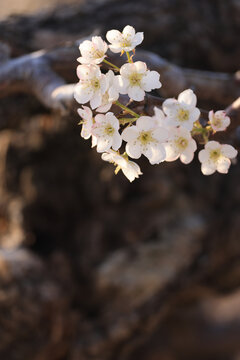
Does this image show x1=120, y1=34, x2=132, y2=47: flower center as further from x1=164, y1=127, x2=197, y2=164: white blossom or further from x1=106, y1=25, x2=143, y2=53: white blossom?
x1=164, y1=127, x2=197, y2=164: white blossom

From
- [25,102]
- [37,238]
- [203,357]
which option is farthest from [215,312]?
Answer: [25,102]

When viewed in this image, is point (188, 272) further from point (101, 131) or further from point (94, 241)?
point (101, 131)

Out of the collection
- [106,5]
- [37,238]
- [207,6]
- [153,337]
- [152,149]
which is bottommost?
[152,149]

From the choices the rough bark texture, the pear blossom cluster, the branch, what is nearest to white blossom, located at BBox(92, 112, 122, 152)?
the pear blossom cluster

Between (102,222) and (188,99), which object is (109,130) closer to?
(188,99)

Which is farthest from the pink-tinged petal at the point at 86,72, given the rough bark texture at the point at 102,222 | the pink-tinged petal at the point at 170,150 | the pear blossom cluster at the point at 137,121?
the rough bark texture at the point at 102,222

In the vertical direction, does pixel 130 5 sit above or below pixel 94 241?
above

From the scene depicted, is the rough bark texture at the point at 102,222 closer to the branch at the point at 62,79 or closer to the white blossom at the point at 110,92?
the branch at the point at 62,79
